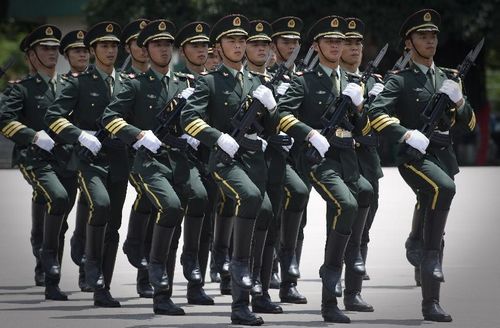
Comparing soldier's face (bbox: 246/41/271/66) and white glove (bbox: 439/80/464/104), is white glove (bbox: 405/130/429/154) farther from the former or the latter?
soldier's face (bbox: 246/41/271/66)

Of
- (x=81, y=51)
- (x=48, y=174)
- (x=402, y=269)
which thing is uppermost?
(x=81, y=51)

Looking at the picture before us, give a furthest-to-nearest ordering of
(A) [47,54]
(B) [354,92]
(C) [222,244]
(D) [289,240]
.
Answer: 1. (A) [47,54]
2. (C) [222,244]
3. (D) [289,240]
4. (B) [354,92]

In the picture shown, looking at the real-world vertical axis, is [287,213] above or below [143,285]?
above

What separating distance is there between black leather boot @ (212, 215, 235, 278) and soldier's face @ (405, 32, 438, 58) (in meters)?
2.10

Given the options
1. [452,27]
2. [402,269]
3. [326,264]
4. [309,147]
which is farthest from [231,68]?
[452,27]

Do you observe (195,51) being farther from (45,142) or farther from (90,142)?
(45,142)

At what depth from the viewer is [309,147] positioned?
11148 mm

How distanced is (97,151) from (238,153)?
139 cm

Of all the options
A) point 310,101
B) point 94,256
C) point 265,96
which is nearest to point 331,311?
point 265,96

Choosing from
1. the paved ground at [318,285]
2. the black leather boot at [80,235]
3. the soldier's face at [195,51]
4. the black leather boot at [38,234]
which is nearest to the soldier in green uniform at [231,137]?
the paved ground at [318,285]

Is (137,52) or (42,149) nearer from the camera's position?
(137,52)

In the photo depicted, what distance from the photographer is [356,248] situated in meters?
11.7

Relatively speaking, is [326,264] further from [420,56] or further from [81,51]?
[81,51]

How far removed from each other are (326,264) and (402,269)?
3748 mm
